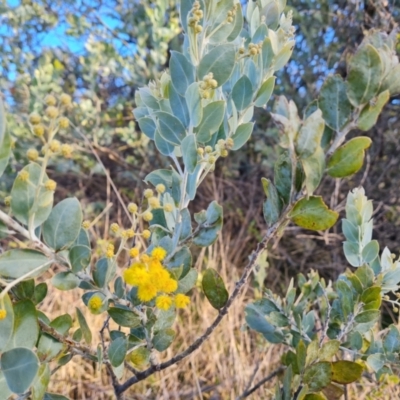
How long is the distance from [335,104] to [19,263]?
336 millimetres

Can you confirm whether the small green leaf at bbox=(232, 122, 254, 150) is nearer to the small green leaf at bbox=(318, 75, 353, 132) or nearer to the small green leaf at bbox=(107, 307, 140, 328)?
the small green leaf at bbox=(318, 75, 353, 132)

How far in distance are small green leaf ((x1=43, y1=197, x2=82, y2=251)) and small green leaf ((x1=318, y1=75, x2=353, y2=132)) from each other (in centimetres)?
26

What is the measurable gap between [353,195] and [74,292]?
1.64m

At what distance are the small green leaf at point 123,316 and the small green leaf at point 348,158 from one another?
0.26m

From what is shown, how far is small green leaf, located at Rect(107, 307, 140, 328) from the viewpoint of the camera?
0.47m

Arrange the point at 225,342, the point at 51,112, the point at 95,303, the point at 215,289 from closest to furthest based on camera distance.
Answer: the point at 51,112 < the point at 95,303 < the point at 215,289 < the point at 225,342

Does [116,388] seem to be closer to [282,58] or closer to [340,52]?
[282,58]

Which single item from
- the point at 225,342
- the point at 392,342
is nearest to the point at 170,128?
the point at 392,342

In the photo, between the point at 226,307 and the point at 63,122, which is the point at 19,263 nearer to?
the point at 63,122

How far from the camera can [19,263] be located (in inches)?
14.7

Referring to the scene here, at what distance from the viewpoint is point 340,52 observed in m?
2.18

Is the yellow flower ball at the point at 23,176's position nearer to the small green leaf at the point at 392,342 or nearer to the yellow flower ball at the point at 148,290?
the yellow flower ball at the point at 148,290

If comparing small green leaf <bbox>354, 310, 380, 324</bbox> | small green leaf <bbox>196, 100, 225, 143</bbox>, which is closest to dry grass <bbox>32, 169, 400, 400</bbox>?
small green leaf <bbox>354, 310, 380, 324</bbox>

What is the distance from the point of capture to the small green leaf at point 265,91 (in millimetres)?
532
